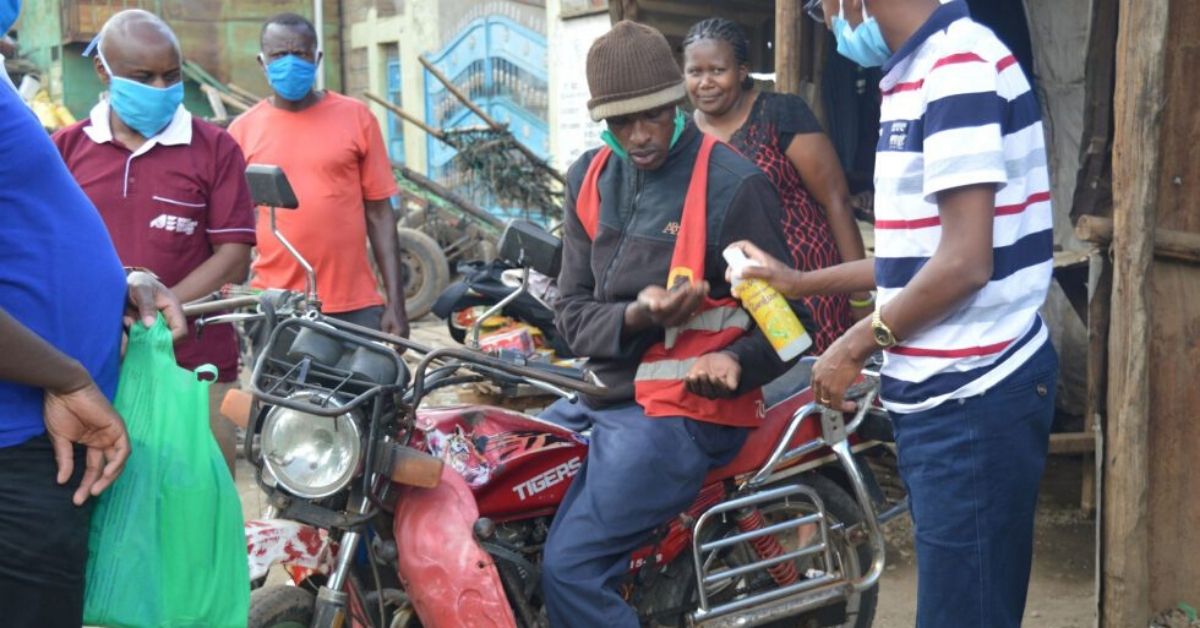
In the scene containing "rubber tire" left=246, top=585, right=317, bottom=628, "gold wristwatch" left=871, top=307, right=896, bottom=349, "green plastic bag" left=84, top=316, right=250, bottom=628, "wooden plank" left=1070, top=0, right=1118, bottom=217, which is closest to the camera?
"green plastic bag" left=84, top=316, right=250, bottom=628

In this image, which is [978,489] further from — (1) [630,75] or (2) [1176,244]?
(2) [1176,244]

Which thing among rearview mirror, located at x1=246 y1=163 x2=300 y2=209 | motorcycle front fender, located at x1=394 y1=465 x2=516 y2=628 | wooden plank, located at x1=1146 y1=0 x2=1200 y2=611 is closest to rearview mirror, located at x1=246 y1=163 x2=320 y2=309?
rearview mirror, located at x1=246 y1=163 x2=300 y2=209

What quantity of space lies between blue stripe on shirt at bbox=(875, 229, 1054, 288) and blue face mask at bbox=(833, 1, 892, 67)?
0.41 m

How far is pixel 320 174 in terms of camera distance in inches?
185

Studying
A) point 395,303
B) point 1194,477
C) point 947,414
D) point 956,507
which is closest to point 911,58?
point 947,414

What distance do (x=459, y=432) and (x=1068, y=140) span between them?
3.80 m

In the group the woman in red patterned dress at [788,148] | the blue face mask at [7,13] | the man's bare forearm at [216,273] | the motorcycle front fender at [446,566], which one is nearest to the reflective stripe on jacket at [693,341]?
the motorcycle front fender at [446,566]

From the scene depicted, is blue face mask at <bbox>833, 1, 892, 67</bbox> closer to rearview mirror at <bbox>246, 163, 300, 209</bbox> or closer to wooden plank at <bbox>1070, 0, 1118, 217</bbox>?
rearview mirror at <bbox>246, 163, 300, 209</bbox>

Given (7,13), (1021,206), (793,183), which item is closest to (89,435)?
(7,13)

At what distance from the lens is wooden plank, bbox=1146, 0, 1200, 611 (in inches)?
137

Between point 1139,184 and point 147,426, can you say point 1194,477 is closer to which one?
point 1139,184

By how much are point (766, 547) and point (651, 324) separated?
814 mm

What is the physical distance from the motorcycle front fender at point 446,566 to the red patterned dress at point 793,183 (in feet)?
5.99

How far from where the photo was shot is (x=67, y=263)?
6.97ft
